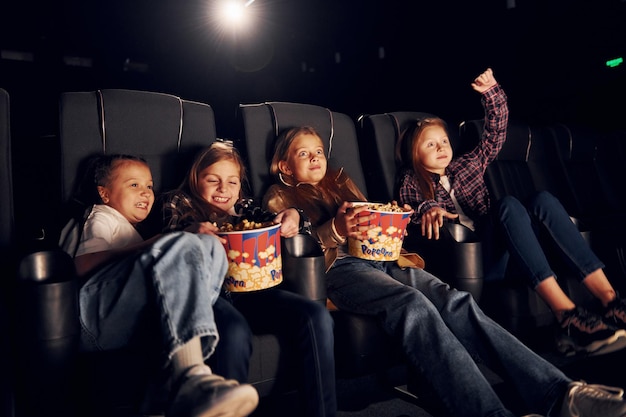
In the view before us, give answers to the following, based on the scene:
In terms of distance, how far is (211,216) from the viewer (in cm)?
160

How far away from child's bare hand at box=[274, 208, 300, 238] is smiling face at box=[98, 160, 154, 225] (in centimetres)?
41

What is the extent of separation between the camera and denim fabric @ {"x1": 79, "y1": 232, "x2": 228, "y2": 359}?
108 centimetres

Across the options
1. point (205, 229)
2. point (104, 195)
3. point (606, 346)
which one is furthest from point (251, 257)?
point (606, 346)

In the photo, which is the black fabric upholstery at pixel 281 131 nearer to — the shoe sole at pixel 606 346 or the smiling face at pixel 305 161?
the smiling face at pixel 305 161

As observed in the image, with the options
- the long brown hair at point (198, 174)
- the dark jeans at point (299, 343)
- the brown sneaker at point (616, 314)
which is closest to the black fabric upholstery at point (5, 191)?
the long brown hair at point (198, 174)

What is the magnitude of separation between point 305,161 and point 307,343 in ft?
2.59

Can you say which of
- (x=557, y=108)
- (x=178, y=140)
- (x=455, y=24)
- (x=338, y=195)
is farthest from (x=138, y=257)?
(x=455, y=24)

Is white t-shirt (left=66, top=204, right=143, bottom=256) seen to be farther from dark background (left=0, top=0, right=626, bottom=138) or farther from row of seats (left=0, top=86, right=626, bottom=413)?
dark background (left=0, top=0, right=626, bottom=138)

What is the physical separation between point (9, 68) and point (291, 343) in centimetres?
603

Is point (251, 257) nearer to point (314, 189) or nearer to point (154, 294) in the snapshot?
point (154, 294)

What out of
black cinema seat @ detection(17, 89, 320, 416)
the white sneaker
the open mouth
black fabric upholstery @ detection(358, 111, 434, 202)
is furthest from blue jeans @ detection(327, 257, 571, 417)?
black fabric upholstery @ detection(358, 111, 434, 202)

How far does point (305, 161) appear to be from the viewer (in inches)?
72.1

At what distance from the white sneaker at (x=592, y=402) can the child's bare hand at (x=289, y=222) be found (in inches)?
31.2

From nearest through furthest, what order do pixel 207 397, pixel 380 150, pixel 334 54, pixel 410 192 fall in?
pixel 207 397 < pixel 410 192 < pixel 380 150 < pixel 334 54
